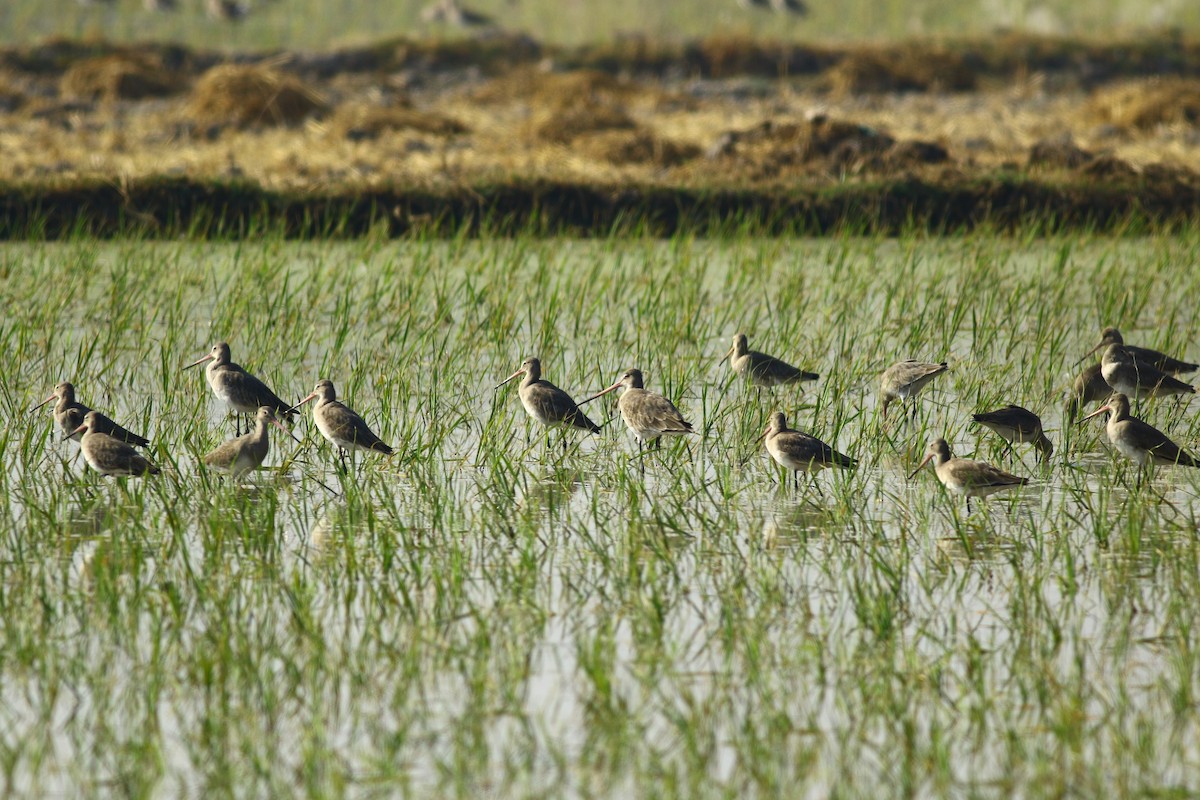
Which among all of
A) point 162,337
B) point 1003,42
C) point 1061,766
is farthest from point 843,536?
point 1003,42

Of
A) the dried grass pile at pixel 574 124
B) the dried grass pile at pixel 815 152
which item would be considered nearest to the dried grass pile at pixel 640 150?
the dried grass pile at pixel 815 152

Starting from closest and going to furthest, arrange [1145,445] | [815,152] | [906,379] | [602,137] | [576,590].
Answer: [576,590], [1145,445], [906,379], [815,152], [602,137]

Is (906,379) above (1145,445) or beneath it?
above

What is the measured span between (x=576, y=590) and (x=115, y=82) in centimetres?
1963

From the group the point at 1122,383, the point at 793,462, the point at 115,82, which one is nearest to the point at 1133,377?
the point at 1122,383

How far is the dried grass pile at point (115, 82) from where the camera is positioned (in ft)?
74.8

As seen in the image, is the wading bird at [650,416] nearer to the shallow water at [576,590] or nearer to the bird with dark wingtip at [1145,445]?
the shallow water at [576,590]

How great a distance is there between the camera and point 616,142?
17203 millimetres

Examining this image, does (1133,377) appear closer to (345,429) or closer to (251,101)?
(345,429)

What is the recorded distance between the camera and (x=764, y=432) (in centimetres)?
763

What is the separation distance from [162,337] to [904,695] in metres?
6.81

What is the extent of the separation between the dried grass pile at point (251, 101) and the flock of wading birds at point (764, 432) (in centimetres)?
1249

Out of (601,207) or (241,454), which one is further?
(601,207)

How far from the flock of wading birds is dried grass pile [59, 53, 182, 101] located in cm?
1588
